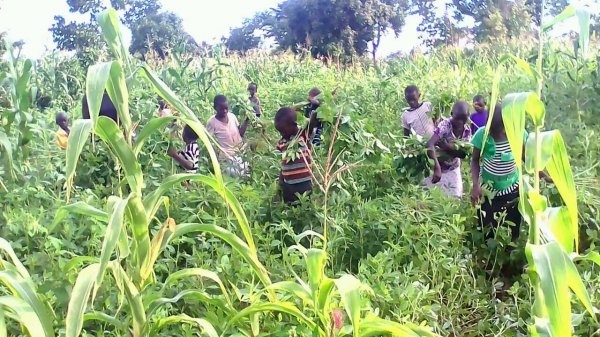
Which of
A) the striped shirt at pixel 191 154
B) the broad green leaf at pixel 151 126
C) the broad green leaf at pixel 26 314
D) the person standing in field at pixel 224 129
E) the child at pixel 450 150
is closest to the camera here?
the broad green leaf at pixel 26 314

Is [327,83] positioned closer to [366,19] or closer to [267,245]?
[267,245]

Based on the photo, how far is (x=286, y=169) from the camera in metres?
3.27

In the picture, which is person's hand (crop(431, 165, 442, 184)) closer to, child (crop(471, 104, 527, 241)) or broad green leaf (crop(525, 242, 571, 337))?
child (crop(471, 104, 527, 241))

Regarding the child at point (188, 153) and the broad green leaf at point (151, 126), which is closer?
the broad green leaf at point (151, 126)

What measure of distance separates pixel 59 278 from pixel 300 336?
907mm

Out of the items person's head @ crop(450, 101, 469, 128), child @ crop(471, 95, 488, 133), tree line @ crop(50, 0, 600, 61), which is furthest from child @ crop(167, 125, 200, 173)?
tree line @ crop(50, 0, 600, 61)

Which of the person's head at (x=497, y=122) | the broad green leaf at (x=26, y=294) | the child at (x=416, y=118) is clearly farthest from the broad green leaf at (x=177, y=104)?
the child at (x=416, y=118)

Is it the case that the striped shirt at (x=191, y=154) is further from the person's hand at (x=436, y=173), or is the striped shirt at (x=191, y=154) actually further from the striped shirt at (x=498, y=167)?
the striped shirt at (x=498, y=167)

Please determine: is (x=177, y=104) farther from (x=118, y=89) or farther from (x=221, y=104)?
(x=221, y=104)

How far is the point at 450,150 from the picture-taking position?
3.39m

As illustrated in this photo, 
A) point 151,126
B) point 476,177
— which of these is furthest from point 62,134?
point 151,126

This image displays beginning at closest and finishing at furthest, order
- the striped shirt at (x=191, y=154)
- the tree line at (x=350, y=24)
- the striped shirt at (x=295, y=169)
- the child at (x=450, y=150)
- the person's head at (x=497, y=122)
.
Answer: the person's head at (x=497, y=122), the striped shirt at (x=295, y=169), the child at (x=450, y=150), the striped shirt at (x=191, y=154), the tree line at (x=350, y=24)

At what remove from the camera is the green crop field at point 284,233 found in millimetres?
1259

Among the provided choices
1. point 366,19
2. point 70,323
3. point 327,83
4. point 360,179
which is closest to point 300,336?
point 70,323
